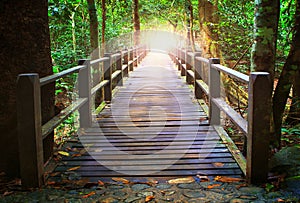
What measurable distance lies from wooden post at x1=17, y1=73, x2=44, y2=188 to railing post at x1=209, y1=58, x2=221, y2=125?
113 inches

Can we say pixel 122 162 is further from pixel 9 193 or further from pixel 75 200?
pixel 9 193

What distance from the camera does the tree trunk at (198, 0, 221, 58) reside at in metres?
8.23

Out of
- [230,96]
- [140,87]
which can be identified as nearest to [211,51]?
[230,96]

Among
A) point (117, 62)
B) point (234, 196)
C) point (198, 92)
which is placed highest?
point (117, 62)

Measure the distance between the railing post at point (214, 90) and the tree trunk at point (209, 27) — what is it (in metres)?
3.08

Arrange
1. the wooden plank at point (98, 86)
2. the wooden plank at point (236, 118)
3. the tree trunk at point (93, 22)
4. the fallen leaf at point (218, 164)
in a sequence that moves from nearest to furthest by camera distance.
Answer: the wooden plank at point (236, 118) < the fallen leaf at point (218, 164) < the wooden plank at point (98, 86) < the tree trunk at point (93, 22)

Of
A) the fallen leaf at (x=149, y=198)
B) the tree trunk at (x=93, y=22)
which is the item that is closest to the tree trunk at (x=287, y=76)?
the fallen leaf at (x=149, y=198)

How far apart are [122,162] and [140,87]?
17.8ft

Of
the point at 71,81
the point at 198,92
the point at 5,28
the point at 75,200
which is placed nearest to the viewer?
the point at 75,200

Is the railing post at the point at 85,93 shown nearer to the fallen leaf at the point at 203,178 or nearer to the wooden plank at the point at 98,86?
the wooden plank at the point at 98,86

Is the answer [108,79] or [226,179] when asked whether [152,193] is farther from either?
[108,79]

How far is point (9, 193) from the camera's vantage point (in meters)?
2.94

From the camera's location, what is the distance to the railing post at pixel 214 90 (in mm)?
5176

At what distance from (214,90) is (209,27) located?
3527 millimetres
